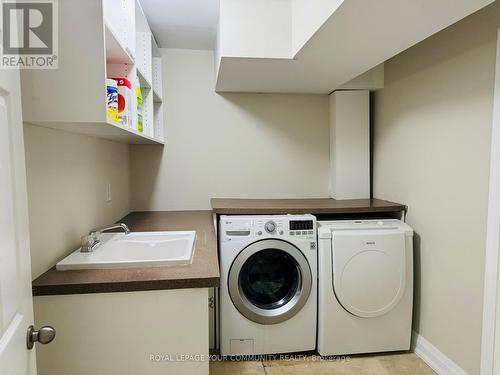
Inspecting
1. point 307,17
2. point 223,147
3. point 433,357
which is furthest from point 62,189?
point 433,357

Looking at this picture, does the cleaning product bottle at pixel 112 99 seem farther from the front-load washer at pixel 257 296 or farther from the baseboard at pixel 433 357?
the baseboard at pixel 433 357

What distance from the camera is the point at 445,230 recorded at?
195cm

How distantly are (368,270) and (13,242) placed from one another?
1981 millimetres

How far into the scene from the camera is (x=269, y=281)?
2283mm

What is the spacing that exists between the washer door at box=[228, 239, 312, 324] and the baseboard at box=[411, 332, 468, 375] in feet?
2.80

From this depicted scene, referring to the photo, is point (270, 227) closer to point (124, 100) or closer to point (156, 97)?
point (124, 100)

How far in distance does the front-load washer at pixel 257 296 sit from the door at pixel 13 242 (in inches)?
52.6

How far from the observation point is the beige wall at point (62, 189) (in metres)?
1.23

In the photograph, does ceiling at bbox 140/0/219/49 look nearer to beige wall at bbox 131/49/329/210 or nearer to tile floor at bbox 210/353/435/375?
beige wall at bbox 131/49/329/210

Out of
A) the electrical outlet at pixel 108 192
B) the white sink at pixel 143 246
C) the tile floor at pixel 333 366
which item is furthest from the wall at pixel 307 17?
the tile floor at pixel 333 366

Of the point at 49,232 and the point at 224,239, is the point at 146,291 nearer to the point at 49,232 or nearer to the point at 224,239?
the point at 49,232

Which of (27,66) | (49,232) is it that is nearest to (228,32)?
(27,66)

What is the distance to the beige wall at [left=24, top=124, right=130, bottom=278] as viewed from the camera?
123 centimetres

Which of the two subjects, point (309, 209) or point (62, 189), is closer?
point (62, 189)
